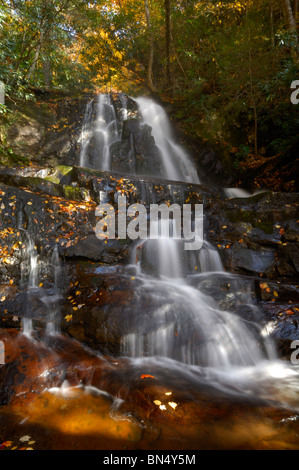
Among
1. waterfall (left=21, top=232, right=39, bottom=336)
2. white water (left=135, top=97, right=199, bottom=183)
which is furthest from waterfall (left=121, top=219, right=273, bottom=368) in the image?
white water (left=135, top=97, right=199, bottom=183)

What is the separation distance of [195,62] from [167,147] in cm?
572

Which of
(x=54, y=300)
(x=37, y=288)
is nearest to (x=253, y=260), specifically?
(x=54, y=300)

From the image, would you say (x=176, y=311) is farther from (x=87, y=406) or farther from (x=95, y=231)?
(x=95, y=231)

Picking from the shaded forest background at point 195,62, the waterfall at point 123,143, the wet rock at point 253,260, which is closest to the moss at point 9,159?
the shaded forest background at point 195,62

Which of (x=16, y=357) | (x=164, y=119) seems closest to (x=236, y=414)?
(x=16, y=357)

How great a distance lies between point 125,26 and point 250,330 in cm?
1986

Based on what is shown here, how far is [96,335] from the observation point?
12.3ft

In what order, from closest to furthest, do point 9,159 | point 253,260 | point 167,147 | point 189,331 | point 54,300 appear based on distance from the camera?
point 189,331
point 54,300
point 253,260
point 9,159
point 167,147

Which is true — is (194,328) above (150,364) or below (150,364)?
above

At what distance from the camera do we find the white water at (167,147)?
1109 cm

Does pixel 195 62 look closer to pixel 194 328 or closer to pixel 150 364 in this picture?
pixel 194 328

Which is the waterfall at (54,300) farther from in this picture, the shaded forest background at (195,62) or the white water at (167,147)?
the white water at (167,147)

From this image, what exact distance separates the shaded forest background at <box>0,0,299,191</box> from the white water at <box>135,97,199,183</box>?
2.79ft

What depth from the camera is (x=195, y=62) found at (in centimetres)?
1356
